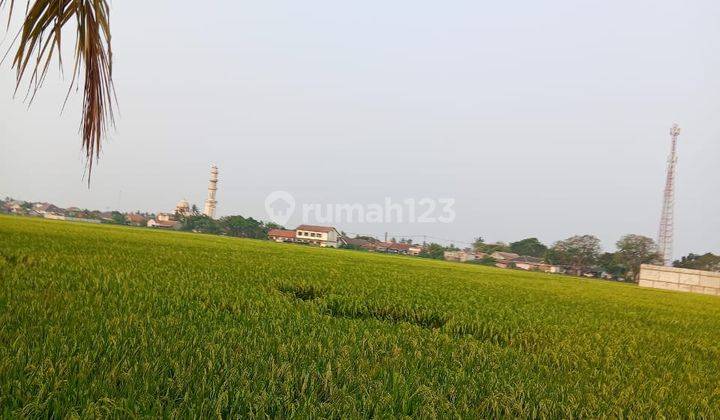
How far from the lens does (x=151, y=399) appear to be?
5.64ft

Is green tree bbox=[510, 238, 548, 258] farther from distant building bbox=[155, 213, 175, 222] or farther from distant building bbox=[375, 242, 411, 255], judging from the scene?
distant building bbox=[155, 213, 175, 222]

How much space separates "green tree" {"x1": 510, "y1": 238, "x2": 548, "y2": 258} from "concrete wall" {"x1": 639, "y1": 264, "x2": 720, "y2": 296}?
8223cm

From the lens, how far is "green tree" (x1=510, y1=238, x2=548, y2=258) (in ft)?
388

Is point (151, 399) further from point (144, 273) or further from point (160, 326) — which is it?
point (144, 273)

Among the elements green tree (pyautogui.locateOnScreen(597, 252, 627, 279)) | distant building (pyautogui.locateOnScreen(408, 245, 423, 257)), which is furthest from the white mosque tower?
green tree (pyautogui.locateOnScreen(597, 252, 627, 279))

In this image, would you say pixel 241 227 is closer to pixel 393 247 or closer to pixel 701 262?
pixel 393 247

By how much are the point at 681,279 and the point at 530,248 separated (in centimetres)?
8681

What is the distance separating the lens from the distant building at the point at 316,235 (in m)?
101

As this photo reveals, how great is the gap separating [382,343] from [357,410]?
134 cm

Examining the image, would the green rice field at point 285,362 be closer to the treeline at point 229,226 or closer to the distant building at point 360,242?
the treeline at point 229,226

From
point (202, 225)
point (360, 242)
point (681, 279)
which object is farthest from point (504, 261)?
point (202, 225)

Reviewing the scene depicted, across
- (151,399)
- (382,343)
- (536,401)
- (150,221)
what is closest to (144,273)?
(382,343)

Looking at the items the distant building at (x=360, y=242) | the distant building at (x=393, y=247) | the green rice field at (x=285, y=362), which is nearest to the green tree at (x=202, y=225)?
the distant building at (x=360, y=242)

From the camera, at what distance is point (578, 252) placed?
247 ft
